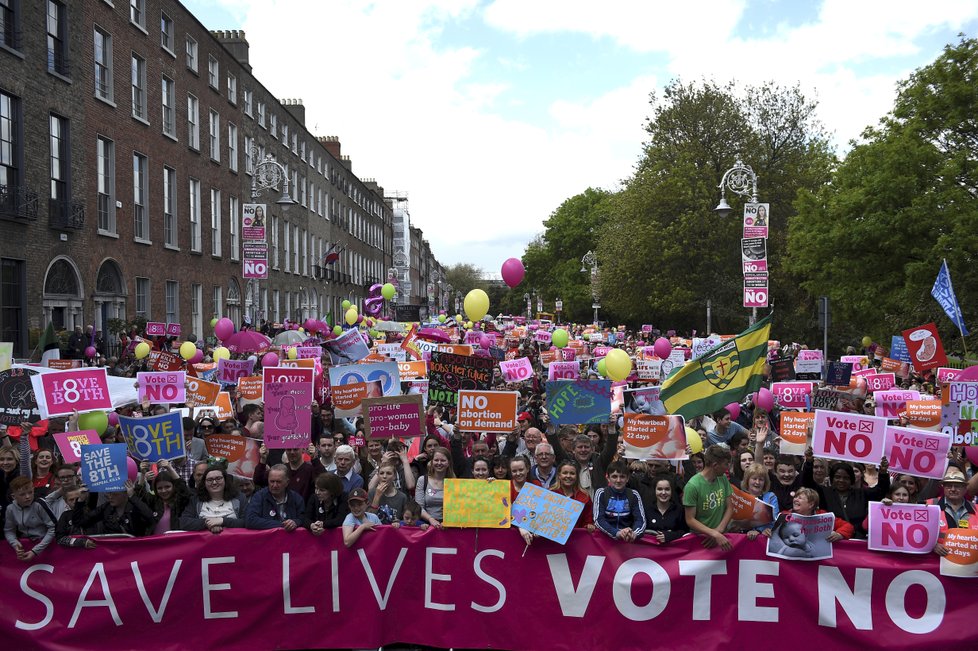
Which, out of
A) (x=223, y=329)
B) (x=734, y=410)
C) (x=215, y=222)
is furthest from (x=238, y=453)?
(x=215, y=222)

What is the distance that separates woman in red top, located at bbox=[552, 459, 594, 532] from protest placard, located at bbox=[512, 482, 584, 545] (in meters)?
0.16

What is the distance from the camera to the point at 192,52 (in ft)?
109

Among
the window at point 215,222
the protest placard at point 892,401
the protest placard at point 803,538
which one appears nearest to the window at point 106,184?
the window at point 215,222

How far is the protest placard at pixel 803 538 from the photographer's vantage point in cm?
628

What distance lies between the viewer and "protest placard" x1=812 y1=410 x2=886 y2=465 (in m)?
7.15

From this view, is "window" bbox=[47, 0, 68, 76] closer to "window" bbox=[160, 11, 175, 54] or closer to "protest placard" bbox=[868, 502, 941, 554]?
"window" bbox=[160, 11, 175, 54]

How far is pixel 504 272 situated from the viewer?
54.8 ft

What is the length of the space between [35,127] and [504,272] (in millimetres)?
13258

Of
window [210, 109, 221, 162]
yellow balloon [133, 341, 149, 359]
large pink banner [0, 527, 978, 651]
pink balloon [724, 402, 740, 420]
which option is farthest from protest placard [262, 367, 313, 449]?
window [210, 109, 221, 162]

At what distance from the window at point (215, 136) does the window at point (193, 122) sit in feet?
5.67

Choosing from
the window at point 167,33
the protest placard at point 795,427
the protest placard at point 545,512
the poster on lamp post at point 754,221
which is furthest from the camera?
the window at point 167,33

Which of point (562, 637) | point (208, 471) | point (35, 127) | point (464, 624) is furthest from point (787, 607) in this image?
point (35, 127)

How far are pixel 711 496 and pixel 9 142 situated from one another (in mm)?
20201

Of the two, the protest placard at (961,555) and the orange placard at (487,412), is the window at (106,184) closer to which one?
the orange placard at (487,412)
